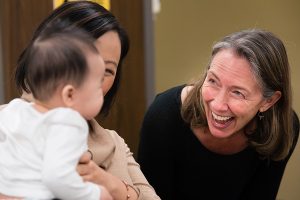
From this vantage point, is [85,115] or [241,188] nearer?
[85,115]

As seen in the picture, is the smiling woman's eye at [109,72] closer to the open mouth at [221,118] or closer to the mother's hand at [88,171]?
the mother's hand at [88,171]

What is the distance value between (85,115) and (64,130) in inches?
4.2

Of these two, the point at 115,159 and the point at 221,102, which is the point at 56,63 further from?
the point at 221,102

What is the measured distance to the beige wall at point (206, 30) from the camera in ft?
10.8

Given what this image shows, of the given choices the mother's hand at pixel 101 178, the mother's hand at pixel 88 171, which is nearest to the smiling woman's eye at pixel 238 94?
the mother's hand at pixel 101 178

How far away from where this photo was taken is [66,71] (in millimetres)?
968

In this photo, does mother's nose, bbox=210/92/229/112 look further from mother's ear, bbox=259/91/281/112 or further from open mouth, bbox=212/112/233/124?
mother's ear, bbox=259/91/281/112

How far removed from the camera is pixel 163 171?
77.5 inches

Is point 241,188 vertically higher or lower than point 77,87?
lower

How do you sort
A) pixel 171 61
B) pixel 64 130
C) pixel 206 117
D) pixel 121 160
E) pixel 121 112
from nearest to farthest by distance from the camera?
1. pixel 64 130
2. pixel 121 160
3. pixel 206 117
4. pixel 121 112
5. pixel 171 61

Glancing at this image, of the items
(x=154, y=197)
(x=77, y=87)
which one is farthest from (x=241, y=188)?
(x=77, y=87)

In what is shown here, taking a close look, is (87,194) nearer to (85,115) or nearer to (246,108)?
(85,115)

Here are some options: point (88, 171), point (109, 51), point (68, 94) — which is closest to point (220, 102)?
point (109, 51)

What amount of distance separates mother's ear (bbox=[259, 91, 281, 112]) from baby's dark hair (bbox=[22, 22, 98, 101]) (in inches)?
38.8
